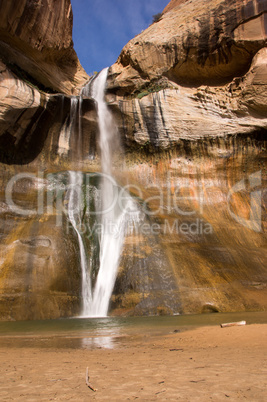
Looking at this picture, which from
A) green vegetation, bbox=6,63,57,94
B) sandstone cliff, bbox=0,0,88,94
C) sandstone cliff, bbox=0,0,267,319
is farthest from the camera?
green vegetation, bbox=6,63,57,94

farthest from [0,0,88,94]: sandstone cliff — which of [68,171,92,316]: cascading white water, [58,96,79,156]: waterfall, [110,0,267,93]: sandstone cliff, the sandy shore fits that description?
the sandy shore

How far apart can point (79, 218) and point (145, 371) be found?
10744 millimetres

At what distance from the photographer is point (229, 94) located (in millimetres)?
18281

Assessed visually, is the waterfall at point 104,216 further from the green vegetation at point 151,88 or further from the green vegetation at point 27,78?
the green vegetation at point 27,78

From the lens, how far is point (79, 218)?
13.3 meters

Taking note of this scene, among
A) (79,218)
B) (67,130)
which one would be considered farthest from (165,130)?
A: (79,218)

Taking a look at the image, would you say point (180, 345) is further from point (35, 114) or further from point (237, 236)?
point (35, 114)

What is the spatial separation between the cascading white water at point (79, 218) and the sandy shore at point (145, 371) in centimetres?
590

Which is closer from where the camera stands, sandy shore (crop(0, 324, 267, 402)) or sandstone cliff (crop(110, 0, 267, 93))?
sandy shore (crop(0, 324, 267, 402))

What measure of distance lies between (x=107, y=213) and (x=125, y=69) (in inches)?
495

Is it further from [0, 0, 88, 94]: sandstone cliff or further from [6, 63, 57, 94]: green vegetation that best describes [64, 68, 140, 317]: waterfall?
[0, 0, 88, 94]: sandstone cliff

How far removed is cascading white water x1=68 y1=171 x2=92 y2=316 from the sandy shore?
232 inches

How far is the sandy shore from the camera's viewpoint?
2.23m

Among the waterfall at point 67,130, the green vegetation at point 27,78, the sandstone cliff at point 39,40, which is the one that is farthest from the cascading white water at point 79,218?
the sandstone cliff at point 39,40
